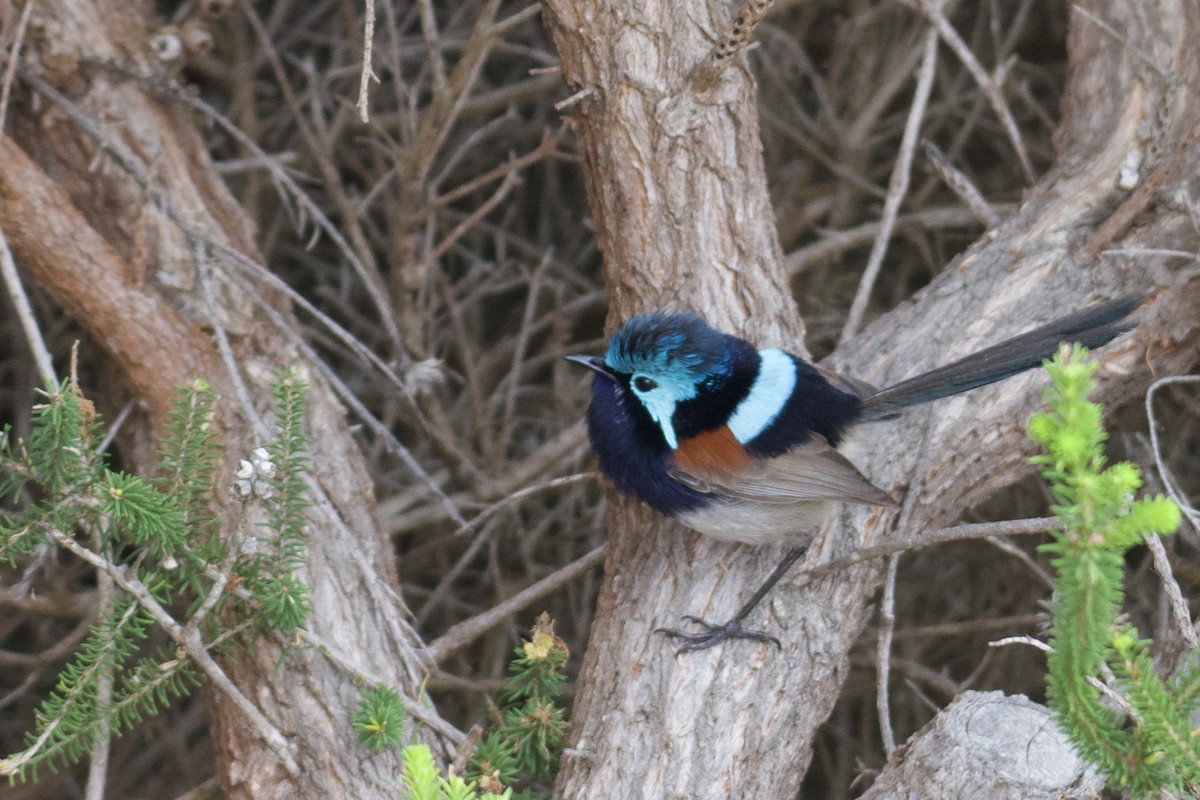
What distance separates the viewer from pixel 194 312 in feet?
10.9

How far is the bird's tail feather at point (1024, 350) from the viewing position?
2.94 m

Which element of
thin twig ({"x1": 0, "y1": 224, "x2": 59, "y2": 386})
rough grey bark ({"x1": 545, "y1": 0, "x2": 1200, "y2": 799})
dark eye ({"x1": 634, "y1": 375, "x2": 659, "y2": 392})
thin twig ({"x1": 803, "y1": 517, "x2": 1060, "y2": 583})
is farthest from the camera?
dark eye ({"x1": 634, "y1": 375, "x2": 659, "y2": 392})

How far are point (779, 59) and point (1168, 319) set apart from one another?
2.43 m

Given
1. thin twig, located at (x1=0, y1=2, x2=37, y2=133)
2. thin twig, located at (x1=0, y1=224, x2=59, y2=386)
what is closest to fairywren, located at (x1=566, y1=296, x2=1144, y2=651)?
thin twig, located at (x1=0, y1=224, x2=59, y2=386)

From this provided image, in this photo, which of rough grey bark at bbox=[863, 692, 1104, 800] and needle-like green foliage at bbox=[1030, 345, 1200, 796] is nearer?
needle-like green foliage at bbox=[1030, 345, 1200, 796]

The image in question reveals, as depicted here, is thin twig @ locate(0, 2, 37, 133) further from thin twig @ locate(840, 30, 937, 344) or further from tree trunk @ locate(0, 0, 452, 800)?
thin twig @ locate(840, 30, 937, 344)

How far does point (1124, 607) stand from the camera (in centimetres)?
446

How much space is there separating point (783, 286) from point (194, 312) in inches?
65.4

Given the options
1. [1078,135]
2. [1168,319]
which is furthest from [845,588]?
[1078,135]

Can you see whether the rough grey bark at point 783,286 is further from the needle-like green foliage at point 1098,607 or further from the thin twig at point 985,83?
the needle-like green foliage at point 1098,607

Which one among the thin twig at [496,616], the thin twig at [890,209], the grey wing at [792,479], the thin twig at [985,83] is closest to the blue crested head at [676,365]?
the grey wing at [792,479]

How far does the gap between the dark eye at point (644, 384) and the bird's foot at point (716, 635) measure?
0.65m

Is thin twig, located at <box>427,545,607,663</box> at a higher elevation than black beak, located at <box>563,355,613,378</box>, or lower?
lower

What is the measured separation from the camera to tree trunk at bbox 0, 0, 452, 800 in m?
2.78
